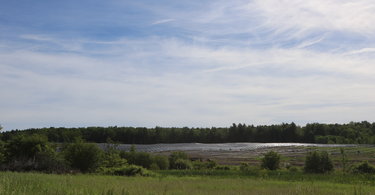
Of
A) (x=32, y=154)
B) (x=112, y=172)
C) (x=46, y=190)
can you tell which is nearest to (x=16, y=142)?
(x=32, y=154)

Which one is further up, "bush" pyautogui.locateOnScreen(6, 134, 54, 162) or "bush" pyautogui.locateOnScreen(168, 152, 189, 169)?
"bush" pyautogui.locateOnScreen(6, 134, 54, 162)

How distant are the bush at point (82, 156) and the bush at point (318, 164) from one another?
18170 millimetres

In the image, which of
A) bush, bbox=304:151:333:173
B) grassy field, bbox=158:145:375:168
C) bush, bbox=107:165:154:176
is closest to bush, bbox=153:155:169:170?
bush, bbox=107:165:154:176

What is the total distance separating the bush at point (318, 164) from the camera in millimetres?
34375

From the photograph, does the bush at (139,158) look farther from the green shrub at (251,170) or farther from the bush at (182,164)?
the green shrub at (251,170)

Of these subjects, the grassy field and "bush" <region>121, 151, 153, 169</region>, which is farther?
the grassy field

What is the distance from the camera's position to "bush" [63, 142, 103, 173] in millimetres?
32812

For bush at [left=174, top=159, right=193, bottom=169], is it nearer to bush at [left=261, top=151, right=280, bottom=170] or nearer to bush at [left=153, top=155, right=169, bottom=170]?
bush at [left=153, top=155, right=169, bottom=170]

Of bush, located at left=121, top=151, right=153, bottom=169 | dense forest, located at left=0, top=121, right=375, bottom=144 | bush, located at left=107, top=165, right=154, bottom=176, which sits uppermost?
dense forest, located at left=0, top=121, right=375, bottom=144

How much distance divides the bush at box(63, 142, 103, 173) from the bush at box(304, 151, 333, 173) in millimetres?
18170

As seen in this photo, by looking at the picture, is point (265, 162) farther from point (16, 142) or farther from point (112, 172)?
point (16, 142)

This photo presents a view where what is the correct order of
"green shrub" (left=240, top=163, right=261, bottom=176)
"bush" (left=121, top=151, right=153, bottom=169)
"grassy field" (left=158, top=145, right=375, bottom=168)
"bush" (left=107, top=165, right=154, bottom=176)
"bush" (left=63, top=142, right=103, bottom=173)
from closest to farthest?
"bush" (left=107, top=165, right=154, bottom=176) < "green shrub" (left=240, top=163, right=261, bottom=176) < "bush" (left=63, top=142, right=103, bottom=173) < "bush" (left=121, top=151, right=153, bottom=169) < "grassy field" (left=158, top=145, right=375, bottom=168)

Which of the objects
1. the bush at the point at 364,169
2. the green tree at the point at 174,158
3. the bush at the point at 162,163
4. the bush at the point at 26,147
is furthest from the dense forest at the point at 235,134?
the bush at the point at 26,147

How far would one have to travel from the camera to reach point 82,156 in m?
33.0
